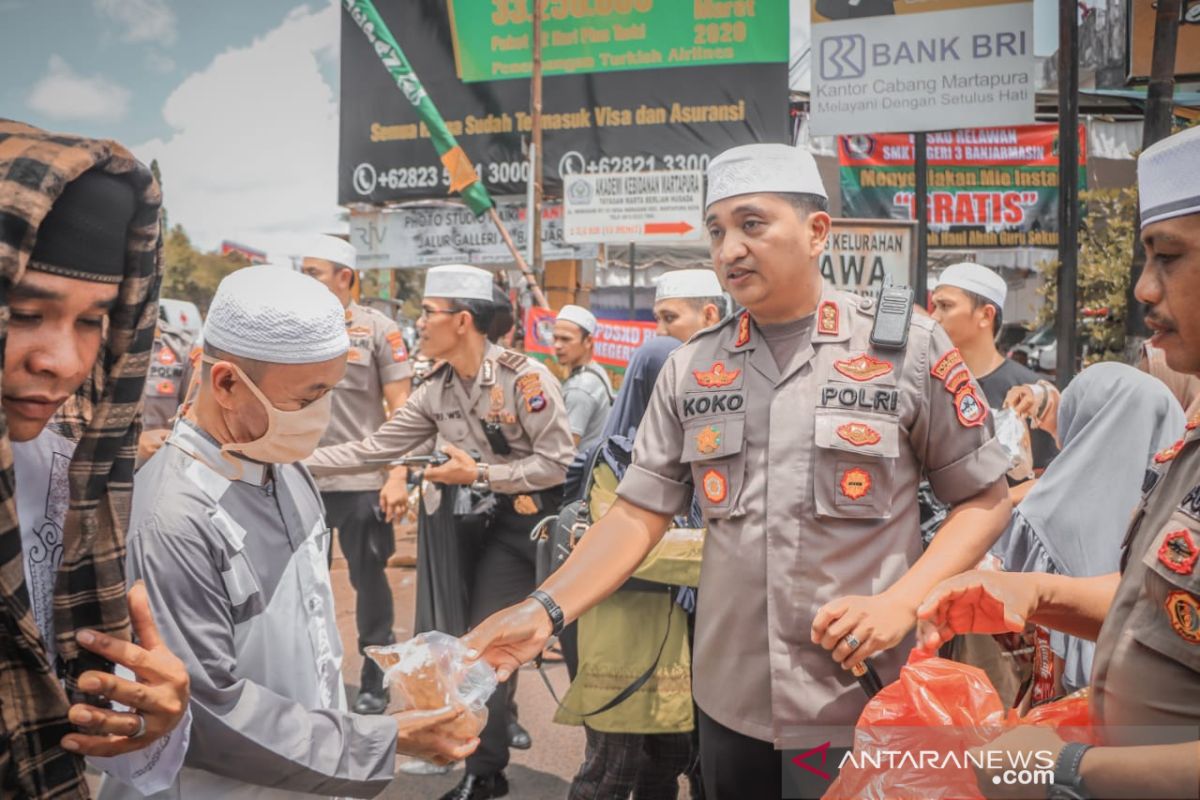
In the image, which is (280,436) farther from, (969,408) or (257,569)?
(969,408)

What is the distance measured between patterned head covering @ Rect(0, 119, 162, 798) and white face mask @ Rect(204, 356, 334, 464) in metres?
0.43

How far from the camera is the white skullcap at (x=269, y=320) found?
1.86 m

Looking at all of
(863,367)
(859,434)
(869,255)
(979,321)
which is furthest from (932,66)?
(859,434)

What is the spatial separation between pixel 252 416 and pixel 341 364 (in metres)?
0.22

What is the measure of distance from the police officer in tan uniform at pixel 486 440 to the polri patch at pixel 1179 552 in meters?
3.10

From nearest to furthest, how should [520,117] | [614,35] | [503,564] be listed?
[503,564] → [614,35] → [520,117]

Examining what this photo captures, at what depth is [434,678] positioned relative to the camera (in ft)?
6.56

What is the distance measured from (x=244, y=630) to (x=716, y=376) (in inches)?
51.7

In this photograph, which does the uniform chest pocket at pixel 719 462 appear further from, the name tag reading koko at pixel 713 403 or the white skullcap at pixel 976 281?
the white skullcap at pixel 976 281

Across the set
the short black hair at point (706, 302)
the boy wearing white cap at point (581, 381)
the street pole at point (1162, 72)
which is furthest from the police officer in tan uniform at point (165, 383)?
the street pole at point (1162, 72)

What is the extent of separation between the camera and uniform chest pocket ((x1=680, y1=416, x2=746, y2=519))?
7.81ft

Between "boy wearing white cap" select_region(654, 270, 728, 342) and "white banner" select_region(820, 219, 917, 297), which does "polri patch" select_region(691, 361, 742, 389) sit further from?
"white banner" select_region(820, 219, 917, 297)

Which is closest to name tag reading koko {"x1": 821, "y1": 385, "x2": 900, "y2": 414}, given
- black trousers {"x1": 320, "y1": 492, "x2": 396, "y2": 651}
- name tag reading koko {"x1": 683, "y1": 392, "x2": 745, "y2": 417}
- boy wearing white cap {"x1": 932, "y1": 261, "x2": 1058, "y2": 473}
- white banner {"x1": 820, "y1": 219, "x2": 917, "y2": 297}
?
name tag reading koko {"x1": 683, "y1": 392, "x2": 745, "y2": 417}

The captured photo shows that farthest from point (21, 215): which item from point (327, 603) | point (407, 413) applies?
point (407, 413)
